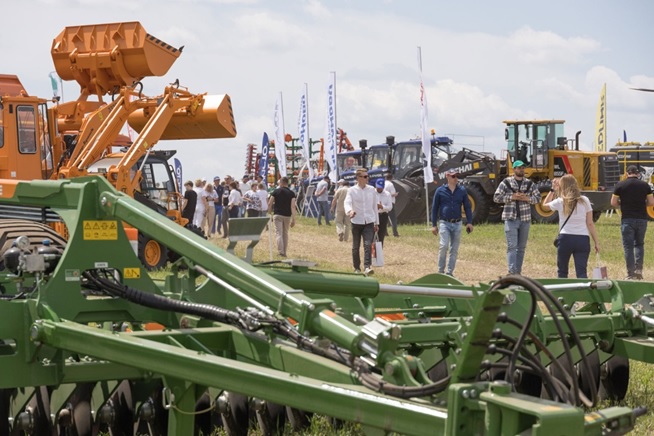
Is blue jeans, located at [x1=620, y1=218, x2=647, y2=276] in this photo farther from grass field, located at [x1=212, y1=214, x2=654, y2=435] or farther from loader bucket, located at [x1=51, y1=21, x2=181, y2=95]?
loader bucket, located at [x1=51, y1=21, x2=181, y2=95]

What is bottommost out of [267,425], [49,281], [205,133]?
[267,425]

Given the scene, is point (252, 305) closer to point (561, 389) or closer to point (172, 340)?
point (172, 340)

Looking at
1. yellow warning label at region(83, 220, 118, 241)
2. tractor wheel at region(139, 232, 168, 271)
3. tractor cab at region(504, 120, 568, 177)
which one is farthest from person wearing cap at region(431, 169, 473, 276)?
tractor cab at region(504, 120, 568, 177)

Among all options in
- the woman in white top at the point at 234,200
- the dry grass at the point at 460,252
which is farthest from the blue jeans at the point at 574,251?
the woman in white top at the point at 234,200

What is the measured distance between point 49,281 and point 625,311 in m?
3.73

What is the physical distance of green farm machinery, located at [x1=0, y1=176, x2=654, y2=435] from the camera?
370cm

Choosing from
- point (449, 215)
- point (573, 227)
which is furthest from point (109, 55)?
point (573, 227)

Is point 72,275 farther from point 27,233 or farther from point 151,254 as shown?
point 151,254

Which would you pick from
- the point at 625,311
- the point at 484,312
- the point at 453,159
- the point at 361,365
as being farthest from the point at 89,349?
the point at 453,159

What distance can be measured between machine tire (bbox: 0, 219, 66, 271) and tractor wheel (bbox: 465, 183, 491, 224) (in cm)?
2159

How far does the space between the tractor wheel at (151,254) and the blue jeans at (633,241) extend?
273 inches

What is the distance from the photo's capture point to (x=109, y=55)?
52.0ft

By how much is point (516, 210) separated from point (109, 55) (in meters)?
6.71

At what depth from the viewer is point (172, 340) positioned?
16.4 ft
